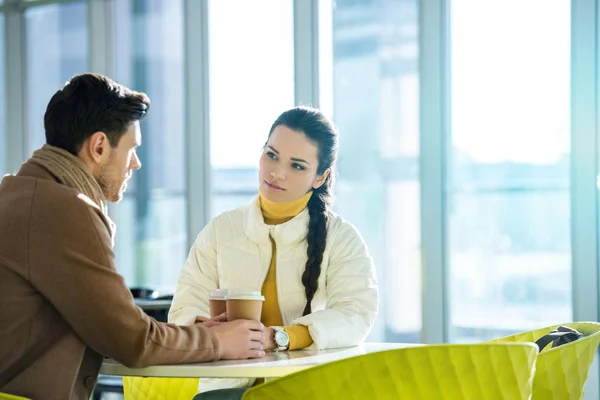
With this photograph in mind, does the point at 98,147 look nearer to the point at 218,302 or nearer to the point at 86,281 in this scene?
the point at 86,281

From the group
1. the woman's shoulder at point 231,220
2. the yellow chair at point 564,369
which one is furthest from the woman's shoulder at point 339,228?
the yellow chair at point 564,369

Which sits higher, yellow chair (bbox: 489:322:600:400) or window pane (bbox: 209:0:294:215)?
window pane (bbox: 209:0:294:215)

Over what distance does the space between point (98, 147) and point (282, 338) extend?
71 cm

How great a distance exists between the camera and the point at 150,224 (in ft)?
19.5

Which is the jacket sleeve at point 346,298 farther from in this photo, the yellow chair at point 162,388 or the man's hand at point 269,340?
the yellow chair at point 162,388

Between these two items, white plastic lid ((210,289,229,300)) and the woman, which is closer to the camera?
white plastic lid ((210,289,229,300))

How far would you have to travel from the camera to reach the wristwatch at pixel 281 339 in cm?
234

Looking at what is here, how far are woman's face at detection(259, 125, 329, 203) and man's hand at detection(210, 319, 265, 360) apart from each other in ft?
2.16

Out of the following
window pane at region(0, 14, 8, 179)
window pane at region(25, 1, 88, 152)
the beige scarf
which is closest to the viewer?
the beige scarf

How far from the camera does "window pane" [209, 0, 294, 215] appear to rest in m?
5.54

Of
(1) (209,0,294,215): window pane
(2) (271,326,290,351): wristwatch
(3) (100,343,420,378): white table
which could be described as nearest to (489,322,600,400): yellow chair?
(3) (100,343,420,378): white table

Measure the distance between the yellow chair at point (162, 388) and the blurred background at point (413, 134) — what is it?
240 centimetres

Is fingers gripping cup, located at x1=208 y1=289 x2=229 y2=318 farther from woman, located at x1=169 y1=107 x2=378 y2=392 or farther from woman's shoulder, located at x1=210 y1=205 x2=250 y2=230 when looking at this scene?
woman's shoulder, located at x1=210 y1=205 x2=250 y2=230

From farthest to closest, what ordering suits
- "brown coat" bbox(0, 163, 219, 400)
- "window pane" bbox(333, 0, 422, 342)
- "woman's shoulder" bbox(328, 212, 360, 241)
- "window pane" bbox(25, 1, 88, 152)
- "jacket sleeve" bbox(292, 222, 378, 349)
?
"window pane" bbox(25, 1, 88, 152) → "window pane" bbox(333, 0, 422, 342) → "woman's shoulder" bbox(328, 212, 360, 241) → "jacket sleeve" bbox(292, 222, 378, 349) → "brown coat" bbox(0, 163, 219, 400)
